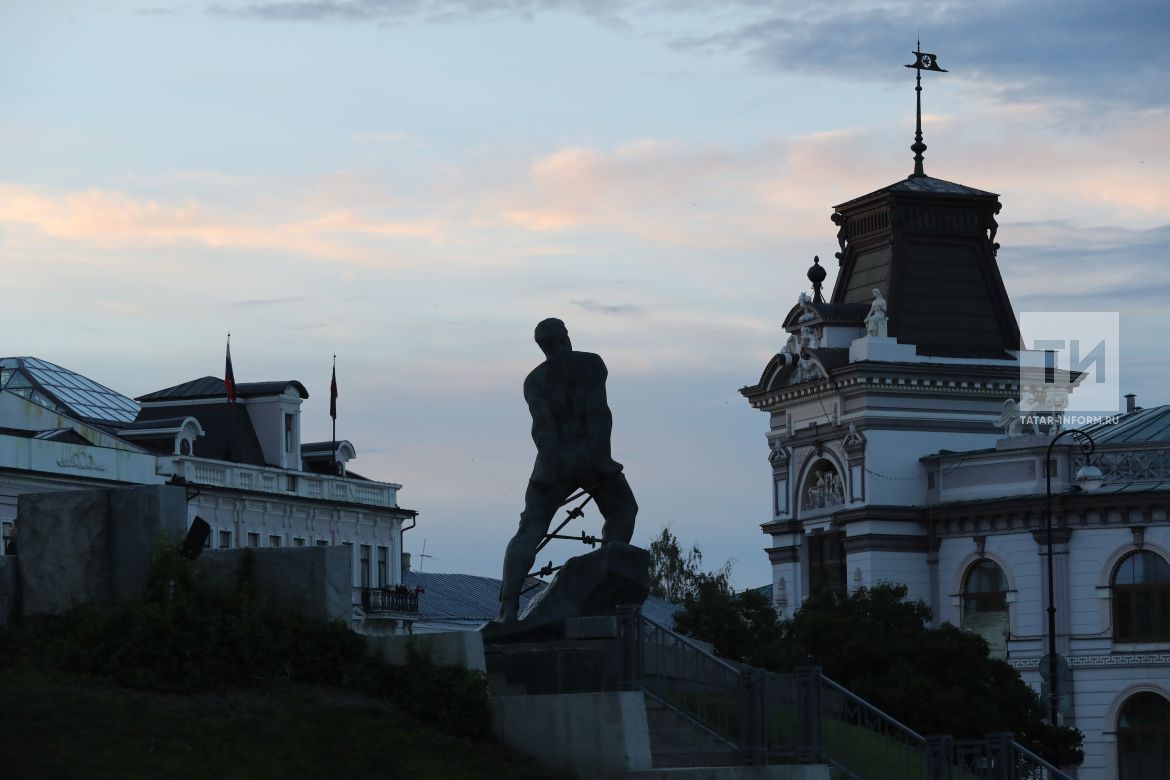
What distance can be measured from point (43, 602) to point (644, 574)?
6.49 meters

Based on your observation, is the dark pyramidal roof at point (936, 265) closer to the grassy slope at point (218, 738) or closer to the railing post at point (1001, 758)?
the railing post at point (1001, 758)

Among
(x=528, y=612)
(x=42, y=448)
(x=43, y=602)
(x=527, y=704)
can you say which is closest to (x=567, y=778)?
(x=527, y=704)

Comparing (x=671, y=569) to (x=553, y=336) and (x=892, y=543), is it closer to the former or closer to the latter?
(x=892, y=543)

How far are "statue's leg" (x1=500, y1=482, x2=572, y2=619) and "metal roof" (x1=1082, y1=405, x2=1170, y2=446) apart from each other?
49977 millimetres

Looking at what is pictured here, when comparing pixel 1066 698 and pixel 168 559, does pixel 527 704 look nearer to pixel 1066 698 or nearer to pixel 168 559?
pixel 168 559

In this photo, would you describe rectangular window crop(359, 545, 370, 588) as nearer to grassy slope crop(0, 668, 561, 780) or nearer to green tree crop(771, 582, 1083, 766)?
green tree crop(771, 582, 1083, 766)

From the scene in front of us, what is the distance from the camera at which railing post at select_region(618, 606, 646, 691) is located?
26156mm

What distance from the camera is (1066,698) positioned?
74.2m

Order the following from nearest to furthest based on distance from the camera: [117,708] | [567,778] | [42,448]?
[117,708]
[567,778]
[42,448]

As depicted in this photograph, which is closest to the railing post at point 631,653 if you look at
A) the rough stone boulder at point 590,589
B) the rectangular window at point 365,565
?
the rough stone boulder at point 590,589

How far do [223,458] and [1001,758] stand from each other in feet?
187

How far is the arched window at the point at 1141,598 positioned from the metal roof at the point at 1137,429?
12.0 feet

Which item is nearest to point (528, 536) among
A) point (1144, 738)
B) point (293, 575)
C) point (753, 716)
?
point (293, 575)

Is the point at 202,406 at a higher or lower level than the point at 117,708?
higher
